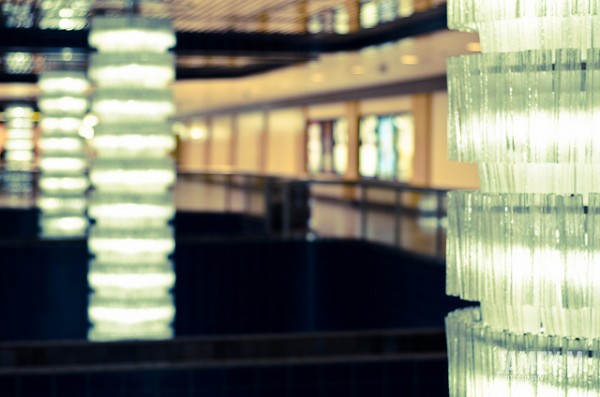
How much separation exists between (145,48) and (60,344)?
516cm

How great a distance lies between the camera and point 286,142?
3731 cm

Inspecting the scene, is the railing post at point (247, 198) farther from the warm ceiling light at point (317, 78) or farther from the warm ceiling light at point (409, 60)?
the warm ceiling light at point (317, 78)

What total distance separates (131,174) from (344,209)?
7.45 m

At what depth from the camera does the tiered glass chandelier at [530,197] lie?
3129mm

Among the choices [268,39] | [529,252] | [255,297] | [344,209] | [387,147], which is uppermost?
[268,39]

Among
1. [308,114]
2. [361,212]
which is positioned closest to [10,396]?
[361,212]

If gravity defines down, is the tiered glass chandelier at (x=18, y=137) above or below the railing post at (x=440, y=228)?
above

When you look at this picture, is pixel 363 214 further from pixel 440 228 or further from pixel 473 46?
pixel 473 46

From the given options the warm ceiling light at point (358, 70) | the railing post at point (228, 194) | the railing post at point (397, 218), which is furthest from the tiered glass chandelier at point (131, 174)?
the warm ceiling light at point (358, 70)

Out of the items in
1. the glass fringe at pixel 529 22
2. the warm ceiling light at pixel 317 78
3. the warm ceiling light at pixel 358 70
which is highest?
the warm ceiling light at pixel 317 78

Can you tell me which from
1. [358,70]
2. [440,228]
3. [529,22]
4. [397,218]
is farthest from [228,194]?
[529,22]

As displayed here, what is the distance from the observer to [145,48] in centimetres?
1160

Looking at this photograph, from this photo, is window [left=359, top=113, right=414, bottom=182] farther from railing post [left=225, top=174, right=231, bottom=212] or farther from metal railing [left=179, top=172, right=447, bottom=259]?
railing post [left=225, top=174, right=231, bottom=212]

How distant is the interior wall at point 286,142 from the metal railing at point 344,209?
41.0 ft
